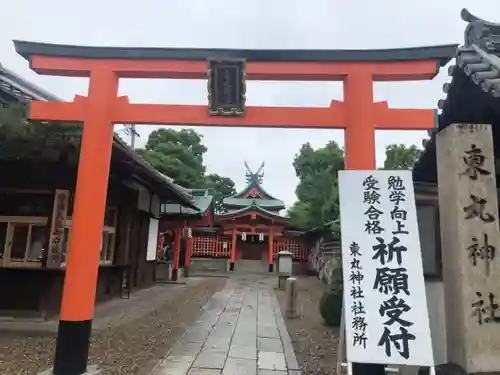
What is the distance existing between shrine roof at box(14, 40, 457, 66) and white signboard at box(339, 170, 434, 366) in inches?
64.8

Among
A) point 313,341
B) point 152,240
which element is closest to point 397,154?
point 152,240

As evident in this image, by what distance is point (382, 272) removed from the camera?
12.4ft

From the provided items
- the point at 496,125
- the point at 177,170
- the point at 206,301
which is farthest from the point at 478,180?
the point at 177,170

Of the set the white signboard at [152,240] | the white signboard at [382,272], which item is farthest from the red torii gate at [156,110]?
the white signboard at [152,240]

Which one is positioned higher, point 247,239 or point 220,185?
point 220,185

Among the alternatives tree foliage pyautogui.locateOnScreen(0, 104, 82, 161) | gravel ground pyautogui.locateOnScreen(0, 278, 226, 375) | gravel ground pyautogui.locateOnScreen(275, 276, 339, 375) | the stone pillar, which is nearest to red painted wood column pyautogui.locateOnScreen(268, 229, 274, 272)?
gravel ground pyautogui.locateOnScreen(275, 276, 339, 375)

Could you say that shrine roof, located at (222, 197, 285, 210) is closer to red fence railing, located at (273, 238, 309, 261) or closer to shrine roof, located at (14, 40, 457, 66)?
red fence railing, located at (273, 238, 309, 261)

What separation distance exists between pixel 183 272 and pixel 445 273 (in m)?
18.9

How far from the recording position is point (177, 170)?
31.7 metres

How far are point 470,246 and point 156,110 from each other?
12.6ft

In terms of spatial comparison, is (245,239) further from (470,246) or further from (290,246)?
(470,246)

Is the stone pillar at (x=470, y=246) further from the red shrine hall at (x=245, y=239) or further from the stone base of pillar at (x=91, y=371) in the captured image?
the red shrine hall at (x=245, y=239)

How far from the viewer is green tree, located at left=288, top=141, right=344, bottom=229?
78.8 feet

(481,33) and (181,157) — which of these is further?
(181,157)
